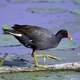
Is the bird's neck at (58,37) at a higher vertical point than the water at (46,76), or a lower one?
higher

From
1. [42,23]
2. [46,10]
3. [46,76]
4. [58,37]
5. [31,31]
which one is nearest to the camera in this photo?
[46,76]

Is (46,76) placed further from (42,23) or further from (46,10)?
(46,10)

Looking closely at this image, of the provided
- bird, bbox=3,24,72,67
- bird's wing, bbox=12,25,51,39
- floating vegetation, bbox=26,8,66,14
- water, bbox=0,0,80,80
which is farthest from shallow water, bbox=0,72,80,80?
floating vegetation, bbox=26,8,66,14

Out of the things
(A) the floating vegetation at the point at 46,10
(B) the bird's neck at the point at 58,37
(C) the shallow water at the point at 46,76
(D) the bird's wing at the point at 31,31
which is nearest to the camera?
(C) the shallow water at the point at 46,76

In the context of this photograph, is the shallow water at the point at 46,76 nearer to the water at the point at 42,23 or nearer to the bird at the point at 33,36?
the water at the point at 42,23

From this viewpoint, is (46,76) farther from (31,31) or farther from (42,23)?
(42,23)

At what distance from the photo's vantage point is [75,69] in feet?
25.6

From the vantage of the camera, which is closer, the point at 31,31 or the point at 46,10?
the point at 31,31

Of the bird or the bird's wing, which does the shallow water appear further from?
the bird's wing

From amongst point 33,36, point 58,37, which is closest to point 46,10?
point 58,37

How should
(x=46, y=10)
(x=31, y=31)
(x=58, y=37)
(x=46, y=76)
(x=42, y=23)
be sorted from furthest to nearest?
(x=46, y=10), (x=42, y=23), (x=58, y=37), (x=31, y=31), (x=46, y=76)

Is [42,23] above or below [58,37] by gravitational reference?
above

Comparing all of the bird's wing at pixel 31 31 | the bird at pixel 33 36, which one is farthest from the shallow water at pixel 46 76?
the bird's wing at pixel 31 31

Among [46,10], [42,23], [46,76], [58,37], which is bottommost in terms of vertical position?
[46,76]
